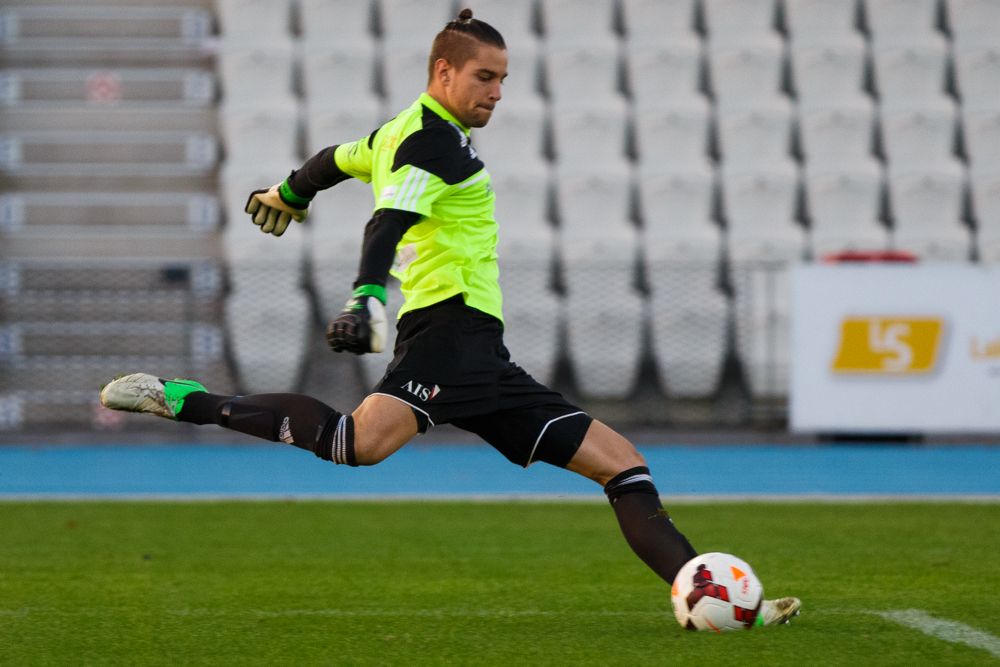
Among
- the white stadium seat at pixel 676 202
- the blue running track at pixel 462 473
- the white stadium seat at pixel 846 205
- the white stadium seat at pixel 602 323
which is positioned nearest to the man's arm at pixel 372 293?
the blue running track at pixel 462 473

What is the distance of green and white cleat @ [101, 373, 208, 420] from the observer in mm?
3277

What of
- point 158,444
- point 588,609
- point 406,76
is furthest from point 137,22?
point 588,609

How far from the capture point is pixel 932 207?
10398mm

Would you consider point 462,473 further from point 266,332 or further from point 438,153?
point 438,153

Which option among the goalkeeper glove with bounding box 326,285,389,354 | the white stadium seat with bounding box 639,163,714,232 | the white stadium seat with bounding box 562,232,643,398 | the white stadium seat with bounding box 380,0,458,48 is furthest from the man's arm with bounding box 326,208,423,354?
the white stadium seat with bounding box 380,0,458,48

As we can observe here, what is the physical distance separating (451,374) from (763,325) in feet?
22.0

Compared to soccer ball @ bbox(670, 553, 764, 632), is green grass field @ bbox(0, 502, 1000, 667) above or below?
below

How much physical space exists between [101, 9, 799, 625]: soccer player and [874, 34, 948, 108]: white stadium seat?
8912 mm

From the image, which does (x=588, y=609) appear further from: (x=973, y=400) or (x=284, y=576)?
(x=973, y=400)

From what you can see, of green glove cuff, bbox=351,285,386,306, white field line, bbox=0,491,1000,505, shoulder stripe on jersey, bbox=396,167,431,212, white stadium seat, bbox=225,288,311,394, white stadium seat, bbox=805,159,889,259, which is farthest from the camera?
white stadium seat, bbox=805,159,889,259

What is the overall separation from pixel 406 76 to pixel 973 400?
5.84m

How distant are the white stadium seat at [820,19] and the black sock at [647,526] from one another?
9.02 m

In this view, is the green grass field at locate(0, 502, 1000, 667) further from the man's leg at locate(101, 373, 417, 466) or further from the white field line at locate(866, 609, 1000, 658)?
the man's leg at locate(101, 373, 417, 466)

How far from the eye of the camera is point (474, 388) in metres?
3.18
